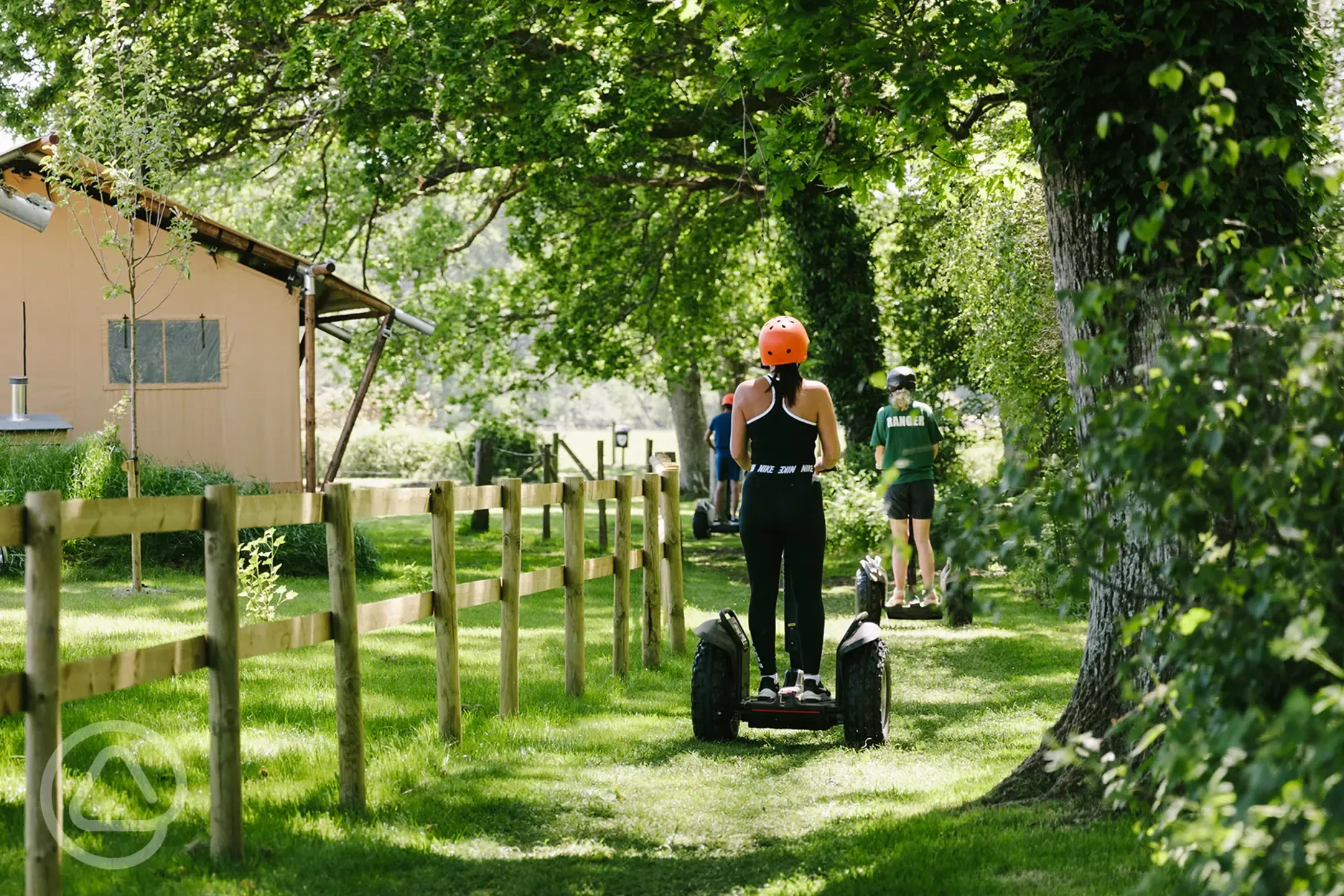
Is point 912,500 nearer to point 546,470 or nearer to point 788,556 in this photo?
point 788,556

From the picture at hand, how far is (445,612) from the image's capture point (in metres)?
6.57

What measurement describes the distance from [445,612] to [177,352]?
13323 millimetres

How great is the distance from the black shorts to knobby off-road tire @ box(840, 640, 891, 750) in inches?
165

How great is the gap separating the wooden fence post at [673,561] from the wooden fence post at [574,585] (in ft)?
4.73

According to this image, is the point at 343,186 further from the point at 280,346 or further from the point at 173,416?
the point at 173,416

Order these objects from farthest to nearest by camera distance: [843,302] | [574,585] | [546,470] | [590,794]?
[546,470]
[843,302]
[574,585]
[590,794]

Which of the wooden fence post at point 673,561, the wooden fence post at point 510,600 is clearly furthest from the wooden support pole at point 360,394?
the wooden fence post at point 510,600

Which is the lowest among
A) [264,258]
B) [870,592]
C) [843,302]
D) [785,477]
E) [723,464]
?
[870,592]

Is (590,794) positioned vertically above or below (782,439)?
below

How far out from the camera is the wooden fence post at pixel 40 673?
395cm

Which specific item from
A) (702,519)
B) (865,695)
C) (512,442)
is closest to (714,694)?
(865,695)

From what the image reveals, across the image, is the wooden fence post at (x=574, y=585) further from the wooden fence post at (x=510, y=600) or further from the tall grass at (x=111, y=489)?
the tall grass at (x=111, y=489)

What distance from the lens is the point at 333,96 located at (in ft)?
53.9

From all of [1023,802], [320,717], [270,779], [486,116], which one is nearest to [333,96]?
[486,116]
